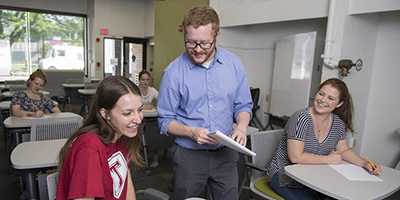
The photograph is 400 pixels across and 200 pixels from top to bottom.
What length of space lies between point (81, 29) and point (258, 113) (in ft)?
25.5

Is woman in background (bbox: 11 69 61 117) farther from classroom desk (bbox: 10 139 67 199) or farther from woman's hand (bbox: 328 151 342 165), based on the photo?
woman's hand (bbox: 328 151 342 165)

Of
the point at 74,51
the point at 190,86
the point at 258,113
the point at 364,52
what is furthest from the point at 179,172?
the point at 74,51

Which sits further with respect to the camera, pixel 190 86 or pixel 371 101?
pixel 371 101

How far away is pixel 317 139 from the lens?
1.88 meters

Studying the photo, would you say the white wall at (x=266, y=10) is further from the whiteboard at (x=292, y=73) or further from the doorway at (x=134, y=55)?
the doorway at (x=134, y=55)

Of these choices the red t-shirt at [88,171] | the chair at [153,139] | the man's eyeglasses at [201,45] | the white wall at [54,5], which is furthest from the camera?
the white wall at [54,5]

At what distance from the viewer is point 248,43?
5000mm

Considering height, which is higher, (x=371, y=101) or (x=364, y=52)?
(x=364, y=52)

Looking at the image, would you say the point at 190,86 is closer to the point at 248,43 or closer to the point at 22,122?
the point at 22,122

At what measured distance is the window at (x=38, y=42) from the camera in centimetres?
887

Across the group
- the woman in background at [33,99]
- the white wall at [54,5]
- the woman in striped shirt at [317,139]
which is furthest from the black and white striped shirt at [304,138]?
the white wall at [54,5]

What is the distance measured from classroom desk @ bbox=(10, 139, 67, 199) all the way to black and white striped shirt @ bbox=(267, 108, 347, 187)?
4.99ft

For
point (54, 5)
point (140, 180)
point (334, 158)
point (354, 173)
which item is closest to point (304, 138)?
point (334, 158)

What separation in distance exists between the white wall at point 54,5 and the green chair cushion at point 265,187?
9.64 meters
